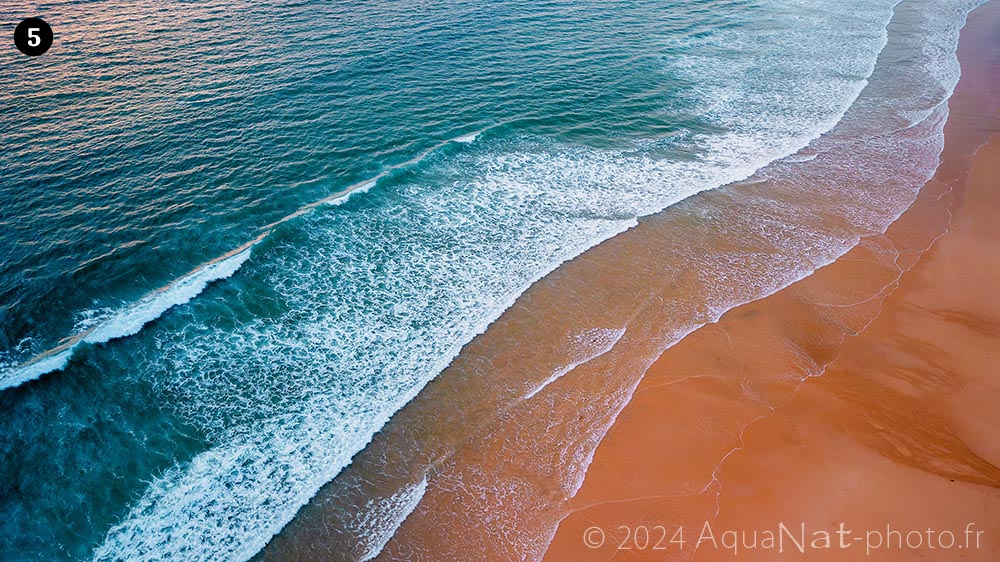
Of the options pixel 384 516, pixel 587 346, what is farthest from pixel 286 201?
pixel 384 516

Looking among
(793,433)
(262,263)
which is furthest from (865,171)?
Result: (262,263)

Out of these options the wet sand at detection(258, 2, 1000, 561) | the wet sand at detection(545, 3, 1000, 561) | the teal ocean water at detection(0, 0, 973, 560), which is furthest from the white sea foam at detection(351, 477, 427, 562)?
the wet sand at detection(545, 3, 1000, 561)

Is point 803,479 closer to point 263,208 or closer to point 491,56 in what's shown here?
point 263,208

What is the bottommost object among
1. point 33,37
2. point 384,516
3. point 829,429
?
point 384,516

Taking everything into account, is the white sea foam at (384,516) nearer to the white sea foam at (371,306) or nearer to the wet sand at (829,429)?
the white sea foam at (371,306)

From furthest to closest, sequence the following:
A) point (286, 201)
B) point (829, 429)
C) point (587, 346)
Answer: point (286, 201) → point (587, 346) → point (829, 429)

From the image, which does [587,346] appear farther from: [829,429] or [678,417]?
[829,429]

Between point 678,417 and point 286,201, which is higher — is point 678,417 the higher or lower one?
the lower one
